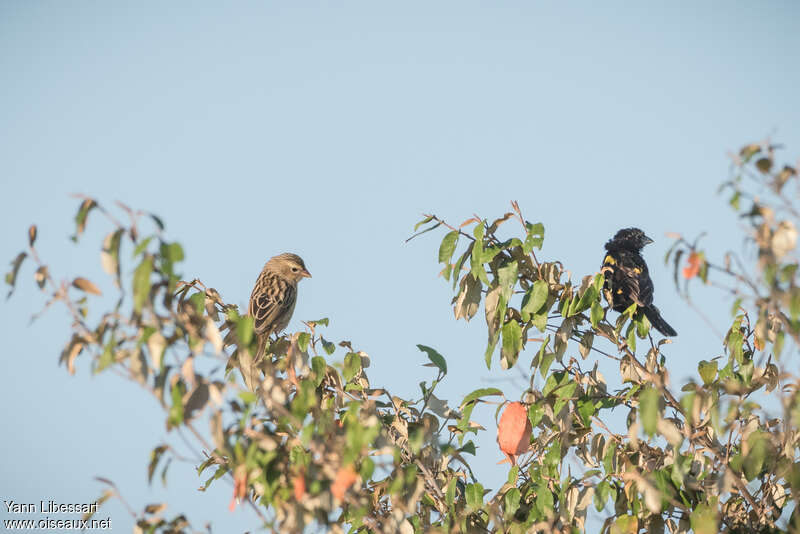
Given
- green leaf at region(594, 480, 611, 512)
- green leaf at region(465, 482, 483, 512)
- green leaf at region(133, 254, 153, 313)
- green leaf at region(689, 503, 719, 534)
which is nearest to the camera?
green leaf at region(133, 254, 153, 313)

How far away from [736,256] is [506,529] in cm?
204

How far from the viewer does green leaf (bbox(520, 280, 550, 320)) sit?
16.3 feet

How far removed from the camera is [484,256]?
4859mm

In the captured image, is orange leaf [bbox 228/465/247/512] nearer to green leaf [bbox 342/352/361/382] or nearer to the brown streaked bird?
green leaf [bbox 342/352/361/382]

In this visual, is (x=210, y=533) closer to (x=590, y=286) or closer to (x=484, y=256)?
(x=484, y=256)

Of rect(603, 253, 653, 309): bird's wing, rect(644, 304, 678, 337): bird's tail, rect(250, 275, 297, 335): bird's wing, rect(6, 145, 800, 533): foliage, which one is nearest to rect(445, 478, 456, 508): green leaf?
rect(6, 145, 800, 533): foliage

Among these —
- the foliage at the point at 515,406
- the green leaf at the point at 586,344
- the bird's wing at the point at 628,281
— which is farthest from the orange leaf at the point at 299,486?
the bird's wing at the point at 628,281

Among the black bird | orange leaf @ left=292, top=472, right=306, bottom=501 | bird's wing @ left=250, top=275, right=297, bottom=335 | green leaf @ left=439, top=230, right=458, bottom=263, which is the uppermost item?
bird's wing @ left=250, top=275, right=297, bottom=335

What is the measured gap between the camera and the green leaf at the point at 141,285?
2783 millimetres

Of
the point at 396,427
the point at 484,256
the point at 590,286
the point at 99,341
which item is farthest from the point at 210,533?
the point at 590,286

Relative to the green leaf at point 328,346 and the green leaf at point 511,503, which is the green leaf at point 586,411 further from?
the green leaf at point 328,346

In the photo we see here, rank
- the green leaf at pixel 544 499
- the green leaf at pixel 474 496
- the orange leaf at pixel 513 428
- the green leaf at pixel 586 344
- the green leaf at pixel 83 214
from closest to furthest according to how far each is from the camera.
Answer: the green leaf at pixel 83 214 → the green leaf at pixel 544 499 → the green leaf at pixel 474 496 → the orange leaf at pixel 513 428 → the green leaf at pixel 586 344

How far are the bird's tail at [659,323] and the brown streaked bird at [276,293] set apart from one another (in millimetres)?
3449

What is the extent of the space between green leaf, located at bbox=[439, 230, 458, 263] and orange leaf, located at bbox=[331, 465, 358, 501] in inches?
91.1
